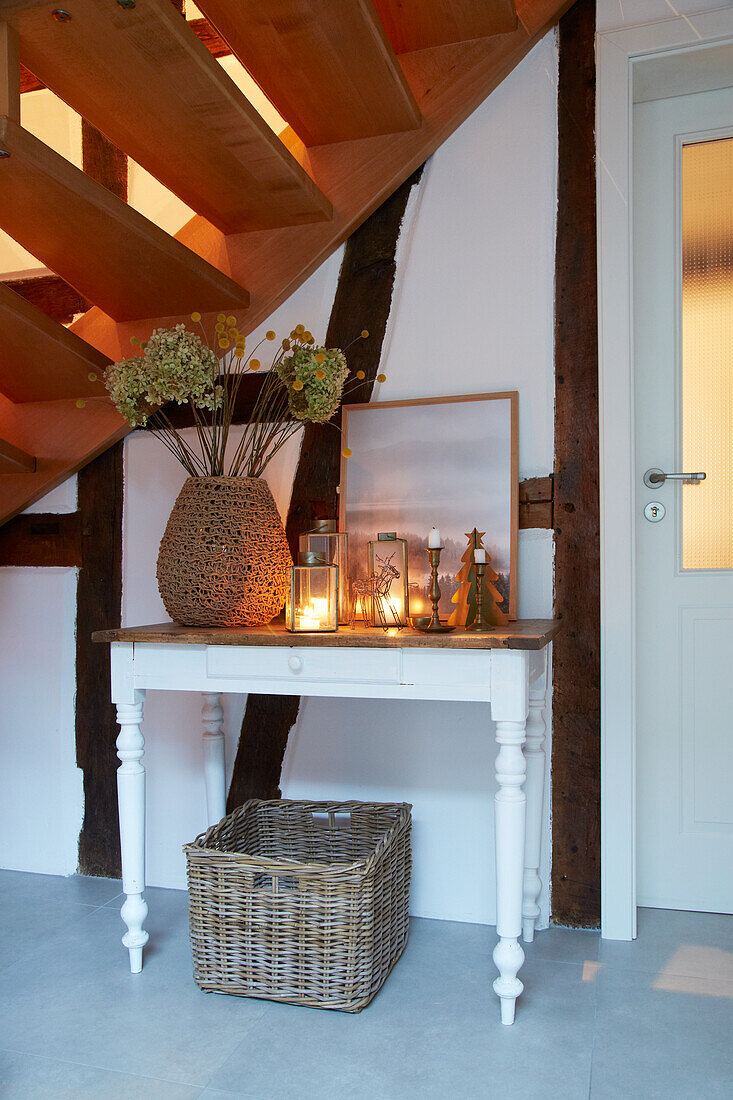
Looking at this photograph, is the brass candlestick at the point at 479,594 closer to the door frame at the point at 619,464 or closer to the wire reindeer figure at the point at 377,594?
the wire reindeer figure at the point at 377,594

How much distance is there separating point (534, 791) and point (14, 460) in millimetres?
1662

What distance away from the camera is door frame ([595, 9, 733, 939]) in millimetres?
2088

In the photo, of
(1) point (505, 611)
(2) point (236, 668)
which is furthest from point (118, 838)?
(1) point (505, 611)

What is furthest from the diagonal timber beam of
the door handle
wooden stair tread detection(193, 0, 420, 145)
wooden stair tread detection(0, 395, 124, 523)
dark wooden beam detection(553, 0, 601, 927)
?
the door handle

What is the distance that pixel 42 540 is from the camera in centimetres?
258

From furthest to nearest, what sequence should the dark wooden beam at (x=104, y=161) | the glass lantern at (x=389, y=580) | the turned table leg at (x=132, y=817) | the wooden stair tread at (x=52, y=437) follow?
the dark wooden beam at (x=104, y=161)
the wooden stair tread at (x=52, y=437)
the glass lantern at (x=389, y=580)
the turned table leg at (x=132, y=817)

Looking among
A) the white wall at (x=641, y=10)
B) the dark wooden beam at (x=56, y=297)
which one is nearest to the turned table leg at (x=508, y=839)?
the white wall at (x=641, y=10)

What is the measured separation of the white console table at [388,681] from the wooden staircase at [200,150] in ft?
2.63

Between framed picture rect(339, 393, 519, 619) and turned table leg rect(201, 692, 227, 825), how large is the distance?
1.70ft

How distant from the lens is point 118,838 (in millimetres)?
2504

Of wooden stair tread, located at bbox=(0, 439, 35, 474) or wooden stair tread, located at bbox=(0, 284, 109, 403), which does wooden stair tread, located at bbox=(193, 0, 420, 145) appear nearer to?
wooden stair tread, located at bbox=(0, 284, 109, 403)

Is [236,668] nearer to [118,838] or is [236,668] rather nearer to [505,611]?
[505,611]

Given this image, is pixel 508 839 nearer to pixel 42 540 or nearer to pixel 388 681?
pixel 388 681

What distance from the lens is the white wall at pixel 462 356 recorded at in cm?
219
